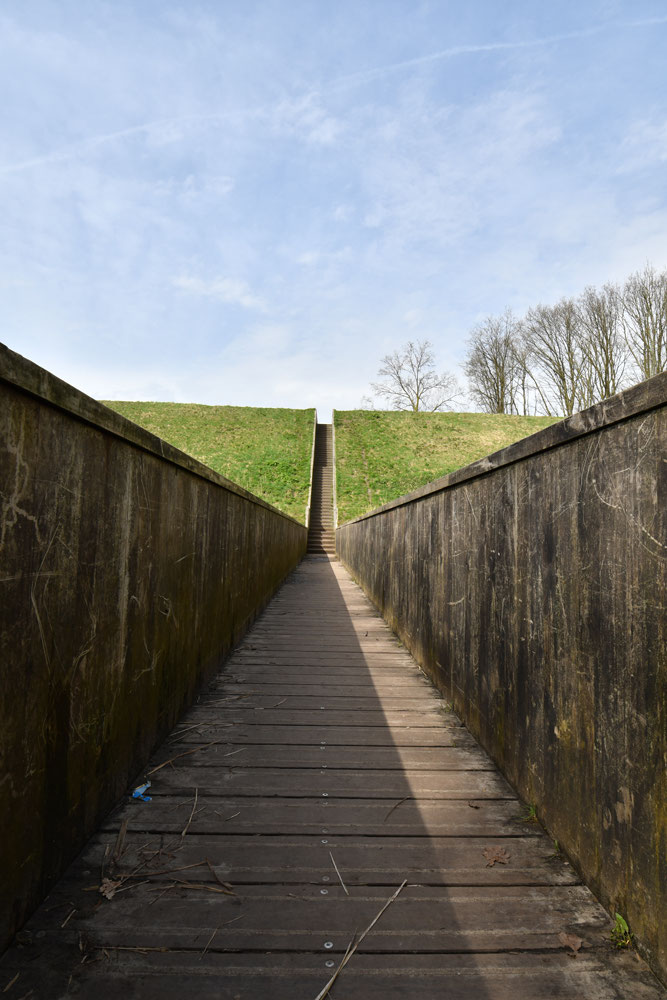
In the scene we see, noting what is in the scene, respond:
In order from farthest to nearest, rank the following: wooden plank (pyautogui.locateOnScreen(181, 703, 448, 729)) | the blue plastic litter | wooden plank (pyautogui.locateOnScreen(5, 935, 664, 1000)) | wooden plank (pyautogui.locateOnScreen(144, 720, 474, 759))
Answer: wooden plank (pyautogui.locateOnScreen(181, 703, 448, 729)) → wooden plank (pyautogui.locateOnScreen(144, 720, 474, 759)) → the blue plastic litter → wooden plank (pyautogui.locateOnScreen(5, 935, 664, 1000))

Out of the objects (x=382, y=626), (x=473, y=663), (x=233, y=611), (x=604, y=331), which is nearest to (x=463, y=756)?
(x=473, y=663)

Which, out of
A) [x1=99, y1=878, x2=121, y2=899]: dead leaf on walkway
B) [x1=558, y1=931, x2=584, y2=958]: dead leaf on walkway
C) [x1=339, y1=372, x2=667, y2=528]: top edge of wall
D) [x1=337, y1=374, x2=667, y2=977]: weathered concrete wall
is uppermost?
[x1=339, y1=372, x2=667, y2=528]: top edge of wall

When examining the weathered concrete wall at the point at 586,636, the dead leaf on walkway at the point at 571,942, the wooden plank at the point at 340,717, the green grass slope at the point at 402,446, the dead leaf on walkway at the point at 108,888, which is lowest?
the wooden plank at the point at 340,717

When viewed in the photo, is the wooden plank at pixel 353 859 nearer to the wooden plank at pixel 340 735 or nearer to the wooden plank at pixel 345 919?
the wooden plank at pixel 345 919

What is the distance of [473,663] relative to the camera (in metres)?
2.56

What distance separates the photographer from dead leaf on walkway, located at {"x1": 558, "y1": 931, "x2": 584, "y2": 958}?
4.05 ft

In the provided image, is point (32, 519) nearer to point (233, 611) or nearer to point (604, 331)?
point (233, 611)

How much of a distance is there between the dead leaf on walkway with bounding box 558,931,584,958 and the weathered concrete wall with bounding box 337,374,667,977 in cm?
14

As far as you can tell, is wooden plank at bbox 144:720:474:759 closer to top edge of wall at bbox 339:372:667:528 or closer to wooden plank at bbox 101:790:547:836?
wooden plank at bbox 101:790:547:836

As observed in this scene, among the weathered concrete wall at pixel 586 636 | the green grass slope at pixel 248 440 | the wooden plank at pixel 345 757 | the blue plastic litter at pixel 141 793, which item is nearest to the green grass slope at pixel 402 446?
the green grass slope at pixel 248 440

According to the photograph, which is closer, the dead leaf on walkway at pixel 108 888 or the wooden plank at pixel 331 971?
the wooden plank at pixel 331 971

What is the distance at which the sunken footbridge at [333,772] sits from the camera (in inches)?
46.4

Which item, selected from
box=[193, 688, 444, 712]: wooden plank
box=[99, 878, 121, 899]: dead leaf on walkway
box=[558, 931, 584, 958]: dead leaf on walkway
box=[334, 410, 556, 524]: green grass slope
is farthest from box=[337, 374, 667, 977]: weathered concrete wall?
box=[334, 410, 556, 524]: green grass slope

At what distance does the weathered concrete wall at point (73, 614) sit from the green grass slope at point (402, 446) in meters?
17.9
